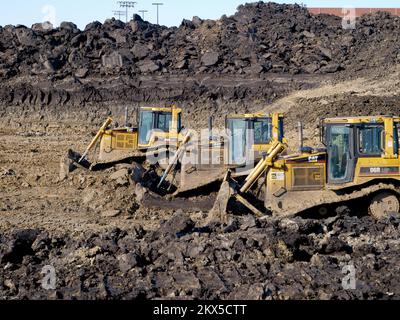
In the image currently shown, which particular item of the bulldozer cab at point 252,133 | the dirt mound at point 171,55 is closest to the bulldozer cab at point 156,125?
the bulldozer cab at point 252,133

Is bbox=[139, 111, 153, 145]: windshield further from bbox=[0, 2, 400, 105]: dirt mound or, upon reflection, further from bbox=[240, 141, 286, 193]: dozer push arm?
bbox=[0, 2, 400, 105]: dirt mound

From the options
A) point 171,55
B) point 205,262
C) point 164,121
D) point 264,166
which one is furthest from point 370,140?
point 171,55

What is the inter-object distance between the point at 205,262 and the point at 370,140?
467 centimetres

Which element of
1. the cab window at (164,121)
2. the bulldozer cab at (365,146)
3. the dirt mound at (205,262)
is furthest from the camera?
the cab window at (164,121)

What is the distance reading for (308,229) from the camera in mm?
10477

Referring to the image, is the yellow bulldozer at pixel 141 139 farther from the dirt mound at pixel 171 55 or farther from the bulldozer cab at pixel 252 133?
the dirt mound at pixel 171 55

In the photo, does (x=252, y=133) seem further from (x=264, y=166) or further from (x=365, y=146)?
(x=365, y=146)

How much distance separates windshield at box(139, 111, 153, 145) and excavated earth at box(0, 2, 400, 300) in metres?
1.39

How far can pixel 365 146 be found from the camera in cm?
1187

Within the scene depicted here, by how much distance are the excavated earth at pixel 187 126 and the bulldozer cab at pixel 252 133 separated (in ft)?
6.95

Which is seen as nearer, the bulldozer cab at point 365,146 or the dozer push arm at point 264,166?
the bulldozer cab at point 365,146

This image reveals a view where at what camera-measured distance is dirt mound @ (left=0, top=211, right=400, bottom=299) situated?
7469 mm

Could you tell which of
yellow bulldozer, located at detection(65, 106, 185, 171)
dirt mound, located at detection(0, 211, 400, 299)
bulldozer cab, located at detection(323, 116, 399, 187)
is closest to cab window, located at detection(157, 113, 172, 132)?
yellow bulldozer, located at detection(65, 106, 185, 171)

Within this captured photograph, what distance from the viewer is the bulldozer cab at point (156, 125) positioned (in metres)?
17.2
